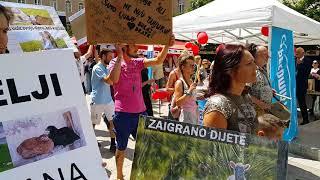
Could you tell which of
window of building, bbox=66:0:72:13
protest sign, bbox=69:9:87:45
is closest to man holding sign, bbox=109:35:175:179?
protest sign, bbox=69:9:87:45

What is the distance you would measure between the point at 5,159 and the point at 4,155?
0.05ft

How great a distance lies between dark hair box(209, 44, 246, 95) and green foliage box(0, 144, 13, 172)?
126cm

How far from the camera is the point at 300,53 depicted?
8.93m

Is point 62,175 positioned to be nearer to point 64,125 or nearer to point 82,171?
point 82,171

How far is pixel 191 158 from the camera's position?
1626 mm

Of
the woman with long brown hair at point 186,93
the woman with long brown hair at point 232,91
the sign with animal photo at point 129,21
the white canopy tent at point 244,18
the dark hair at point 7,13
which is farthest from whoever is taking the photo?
the white canopy tent at point 244,18

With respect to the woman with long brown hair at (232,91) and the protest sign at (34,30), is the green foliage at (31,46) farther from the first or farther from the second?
the woman with long brown hair at (232,91)

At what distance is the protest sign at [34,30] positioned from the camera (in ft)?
5.45

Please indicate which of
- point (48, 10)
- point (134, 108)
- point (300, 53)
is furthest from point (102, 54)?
point (300, 53)

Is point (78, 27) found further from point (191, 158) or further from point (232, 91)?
point (191, 158)

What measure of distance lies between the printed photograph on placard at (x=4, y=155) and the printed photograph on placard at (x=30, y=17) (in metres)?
0.49

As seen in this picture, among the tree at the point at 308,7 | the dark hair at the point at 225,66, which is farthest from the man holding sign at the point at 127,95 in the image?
the tree at the point at 308,7

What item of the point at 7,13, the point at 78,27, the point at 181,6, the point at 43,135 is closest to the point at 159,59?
the point at 78,27

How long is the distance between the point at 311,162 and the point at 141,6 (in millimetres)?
3890
